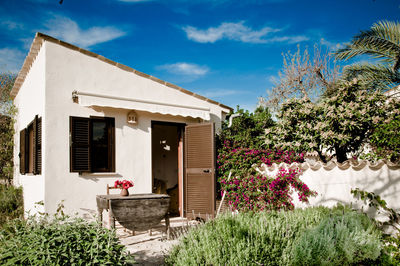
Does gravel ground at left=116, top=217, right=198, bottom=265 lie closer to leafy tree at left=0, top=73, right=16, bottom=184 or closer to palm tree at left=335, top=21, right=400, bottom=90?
palm tree at left=335, top=21, right=400, bottom=90

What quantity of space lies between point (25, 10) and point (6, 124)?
492cm

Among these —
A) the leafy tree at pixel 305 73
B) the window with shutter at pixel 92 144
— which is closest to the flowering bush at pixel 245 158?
the window with shutter at pixel 92 144

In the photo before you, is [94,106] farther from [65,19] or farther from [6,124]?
[6,124]

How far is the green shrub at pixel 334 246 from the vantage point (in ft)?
10.3

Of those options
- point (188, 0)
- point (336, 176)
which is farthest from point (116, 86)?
point (336, 176)

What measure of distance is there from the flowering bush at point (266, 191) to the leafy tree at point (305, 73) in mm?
7964

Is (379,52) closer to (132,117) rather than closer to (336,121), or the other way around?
(336,121)

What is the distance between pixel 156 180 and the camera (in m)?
9.38

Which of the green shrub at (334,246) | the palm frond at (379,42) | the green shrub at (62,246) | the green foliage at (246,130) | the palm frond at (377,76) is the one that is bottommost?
the green shrub at (334,246)

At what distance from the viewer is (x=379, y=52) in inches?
281

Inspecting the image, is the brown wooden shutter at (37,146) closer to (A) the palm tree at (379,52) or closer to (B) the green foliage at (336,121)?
(B) the green foliage at (336,121)

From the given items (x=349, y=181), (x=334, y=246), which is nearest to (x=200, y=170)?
(x=349, y=181)

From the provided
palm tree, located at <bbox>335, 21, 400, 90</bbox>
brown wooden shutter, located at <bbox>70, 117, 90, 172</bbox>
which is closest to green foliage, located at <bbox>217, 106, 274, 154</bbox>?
palm tree, located at <bbox>335, 21, 400, 90</bbox>

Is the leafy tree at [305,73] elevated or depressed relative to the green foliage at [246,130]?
elevated
